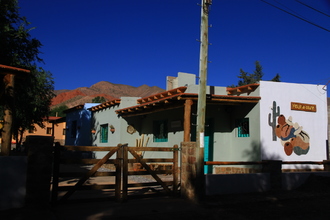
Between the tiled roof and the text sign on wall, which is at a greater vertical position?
the tiled roof

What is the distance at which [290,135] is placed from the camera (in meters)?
13.0

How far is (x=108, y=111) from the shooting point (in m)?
19.1

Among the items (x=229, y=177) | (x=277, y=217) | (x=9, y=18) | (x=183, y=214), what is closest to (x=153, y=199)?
(x=183, y=214)

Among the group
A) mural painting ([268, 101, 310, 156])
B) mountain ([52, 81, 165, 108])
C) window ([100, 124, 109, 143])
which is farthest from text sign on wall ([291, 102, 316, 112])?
mountain ([52, 81, 165, 108])

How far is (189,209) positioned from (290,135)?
7.59 metres

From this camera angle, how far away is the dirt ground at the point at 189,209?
20.4ft

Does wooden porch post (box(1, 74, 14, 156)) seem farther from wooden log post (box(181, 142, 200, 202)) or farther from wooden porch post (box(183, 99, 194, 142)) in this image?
wooden porch post (box(183, 99, 194, 142))

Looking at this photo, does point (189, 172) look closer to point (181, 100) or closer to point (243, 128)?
point (181, 100)

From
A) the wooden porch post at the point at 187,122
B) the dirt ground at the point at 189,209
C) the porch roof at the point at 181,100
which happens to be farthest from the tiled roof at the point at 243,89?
the dirt ground at the point at 189,209

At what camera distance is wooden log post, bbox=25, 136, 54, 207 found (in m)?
6.57

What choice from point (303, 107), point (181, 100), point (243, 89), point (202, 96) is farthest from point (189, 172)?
point (303, 107)

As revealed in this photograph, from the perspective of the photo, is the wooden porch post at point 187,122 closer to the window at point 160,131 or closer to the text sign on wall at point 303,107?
the window at point 160,131

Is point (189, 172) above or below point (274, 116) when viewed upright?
below

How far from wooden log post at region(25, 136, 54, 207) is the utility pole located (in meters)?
3.53
